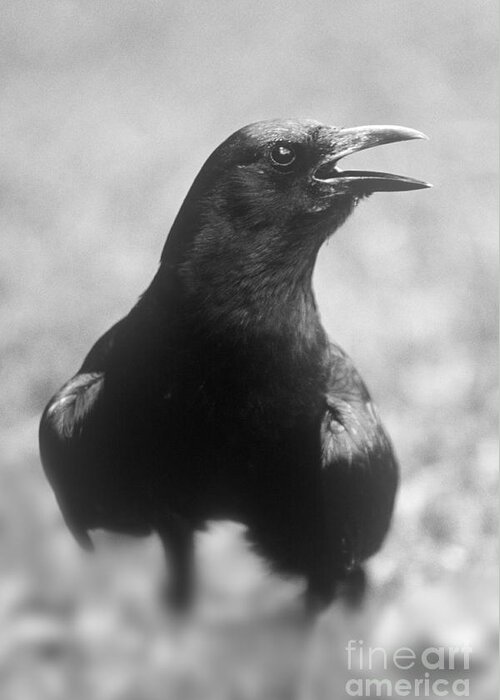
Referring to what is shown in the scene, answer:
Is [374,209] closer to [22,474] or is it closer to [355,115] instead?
[355,115]

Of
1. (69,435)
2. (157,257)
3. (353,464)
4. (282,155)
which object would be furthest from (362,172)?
(69,435)

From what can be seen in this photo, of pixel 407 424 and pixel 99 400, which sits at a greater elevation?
pixel 407 424

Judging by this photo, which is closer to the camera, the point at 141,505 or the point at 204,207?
the point at 204,207

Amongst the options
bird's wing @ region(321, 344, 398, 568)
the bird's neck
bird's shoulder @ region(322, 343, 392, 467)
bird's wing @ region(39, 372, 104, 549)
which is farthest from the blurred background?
the bird's neck

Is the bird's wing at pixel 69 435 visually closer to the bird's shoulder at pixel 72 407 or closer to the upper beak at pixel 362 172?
the bird's shoulder at pixel 72 407

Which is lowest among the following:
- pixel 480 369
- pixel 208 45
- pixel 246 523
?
pixel 246 523

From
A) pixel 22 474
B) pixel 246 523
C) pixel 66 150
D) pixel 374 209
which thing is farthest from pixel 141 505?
pixel 374 209

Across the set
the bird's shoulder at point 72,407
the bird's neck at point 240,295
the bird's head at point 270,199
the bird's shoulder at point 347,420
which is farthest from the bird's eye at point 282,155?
the bird's shoulder at point 72,407

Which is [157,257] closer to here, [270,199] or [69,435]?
[69,435]
